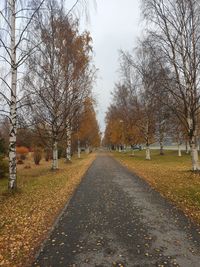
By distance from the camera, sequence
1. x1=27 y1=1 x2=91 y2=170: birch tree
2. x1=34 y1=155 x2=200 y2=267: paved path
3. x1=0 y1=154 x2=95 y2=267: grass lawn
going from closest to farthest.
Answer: x1=34 y1=155 x2=200 y2=267: paved path < x1=0 y1=154 x2=95 y2=267: grass lawn < x1=27 y1=1 x2=91 y2=170: birch tree

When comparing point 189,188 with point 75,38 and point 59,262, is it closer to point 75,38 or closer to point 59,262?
point 59,262

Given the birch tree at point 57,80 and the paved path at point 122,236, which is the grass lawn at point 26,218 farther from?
the birch tree at point 57,80

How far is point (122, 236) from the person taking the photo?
653 centimetres

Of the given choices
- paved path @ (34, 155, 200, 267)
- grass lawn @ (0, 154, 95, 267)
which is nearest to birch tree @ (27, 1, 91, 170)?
grass lawn @ (0, 154, 95, 267)

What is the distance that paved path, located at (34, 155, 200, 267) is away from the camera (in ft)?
17.2

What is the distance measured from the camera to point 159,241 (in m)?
6.17

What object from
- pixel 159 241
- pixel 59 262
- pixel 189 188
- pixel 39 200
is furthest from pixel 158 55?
pixel 59 262

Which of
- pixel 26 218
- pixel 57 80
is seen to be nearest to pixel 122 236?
pixel 26 218

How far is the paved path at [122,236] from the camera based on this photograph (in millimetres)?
5246

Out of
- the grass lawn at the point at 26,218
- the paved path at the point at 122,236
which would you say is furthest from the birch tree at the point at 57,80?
the paved path at the point at 122,236

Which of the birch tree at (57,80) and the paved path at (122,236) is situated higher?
the birch tree at (57,80)

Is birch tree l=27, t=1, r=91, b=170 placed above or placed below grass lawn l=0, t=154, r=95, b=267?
above

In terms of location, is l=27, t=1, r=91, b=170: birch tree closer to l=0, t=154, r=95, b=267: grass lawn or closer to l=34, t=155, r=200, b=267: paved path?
l=0, t=154, r=95, b=267: grass lawn

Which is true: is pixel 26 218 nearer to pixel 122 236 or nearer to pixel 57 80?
pixel 122 236
